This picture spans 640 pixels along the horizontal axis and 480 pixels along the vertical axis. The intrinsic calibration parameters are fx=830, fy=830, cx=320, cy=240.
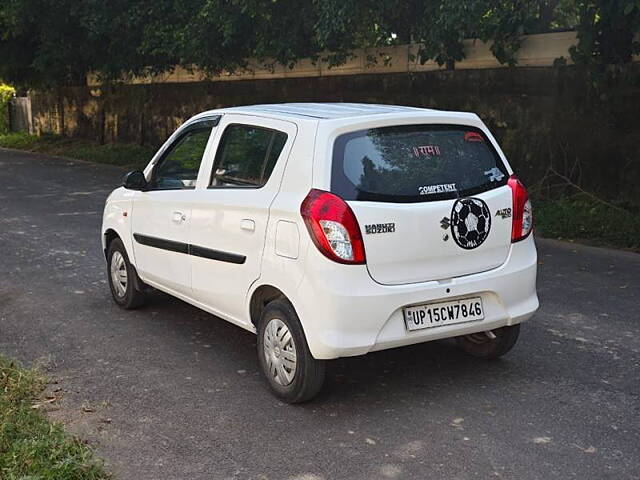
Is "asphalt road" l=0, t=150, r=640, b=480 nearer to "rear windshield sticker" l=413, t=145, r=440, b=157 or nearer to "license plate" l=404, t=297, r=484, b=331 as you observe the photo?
"license plate" l=404, t=297, r=484, b=331

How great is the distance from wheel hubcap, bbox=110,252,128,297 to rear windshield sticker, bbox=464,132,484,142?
3.05m

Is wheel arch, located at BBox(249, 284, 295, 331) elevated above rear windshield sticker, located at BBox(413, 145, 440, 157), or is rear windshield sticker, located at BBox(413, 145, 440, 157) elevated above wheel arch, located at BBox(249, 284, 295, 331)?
rear windshield sticker, located at BBox(413, 145, 440, 157)

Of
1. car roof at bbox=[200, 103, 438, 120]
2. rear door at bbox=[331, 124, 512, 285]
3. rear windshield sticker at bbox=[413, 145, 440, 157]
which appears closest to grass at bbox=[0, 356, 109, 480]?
rear door at bbox=[331, 124, 512, 285]

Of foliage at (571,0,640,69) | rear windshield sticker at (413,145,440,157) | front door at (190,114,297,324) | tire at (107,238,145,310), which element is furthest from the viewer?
foliage at (571,0,640,69)

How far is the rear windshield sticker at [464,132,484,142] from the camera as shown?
16.5 ft

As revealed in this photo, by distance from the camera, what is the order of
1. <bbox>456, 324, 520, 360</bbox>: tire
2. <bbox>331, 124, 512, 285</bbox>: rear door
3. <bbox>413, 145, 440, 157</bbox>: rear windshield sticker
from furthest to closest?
<bbox>456, 324, 520, 360</bbox>: tire, <bbox>413, 145, 440, 157</bbox>: rear windshield sticker, <bbox>331, 124, 512, 285</bbox>: rear door

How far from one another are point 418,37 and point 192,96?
8.98 meters

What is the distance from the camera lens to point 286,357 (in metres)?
4.74

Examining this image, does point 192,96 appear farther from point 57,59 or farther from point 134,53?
point 57,59

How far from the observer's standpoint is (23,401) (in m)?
4.69

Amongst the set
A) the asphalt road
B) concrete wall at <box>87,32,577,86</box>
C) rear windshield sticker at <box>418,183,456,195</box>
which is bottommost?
the asphalt road

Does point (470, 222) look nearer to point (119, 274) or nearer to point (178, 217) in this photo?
point (178, 217)

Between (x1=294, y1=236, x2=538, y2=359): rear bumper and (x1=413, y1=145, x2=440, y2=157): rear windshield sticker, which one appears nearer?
(x1=294, y1=236, x2=538, y2=359): rear bumper

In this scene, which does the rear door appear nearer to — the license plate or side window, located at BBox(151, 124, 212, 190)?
the license plate
